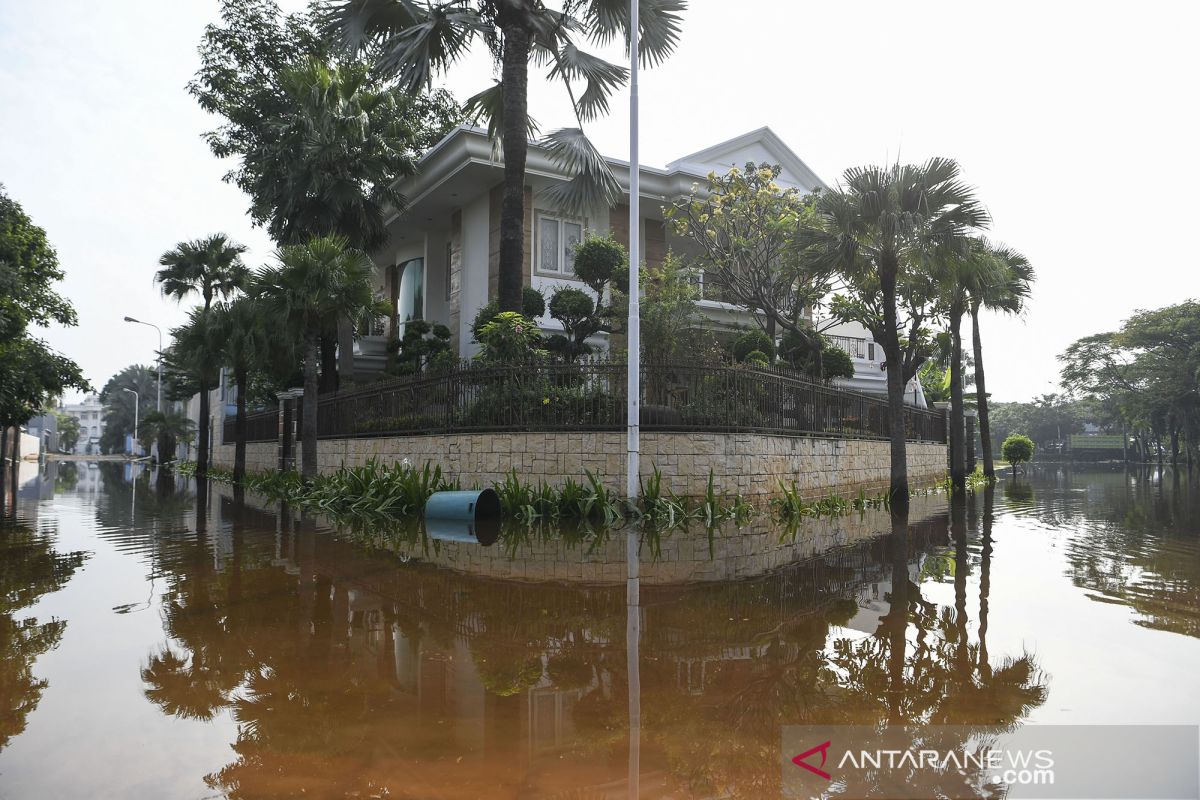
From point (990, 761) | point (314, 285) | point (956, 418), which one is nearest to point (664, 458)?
point (990, 761)

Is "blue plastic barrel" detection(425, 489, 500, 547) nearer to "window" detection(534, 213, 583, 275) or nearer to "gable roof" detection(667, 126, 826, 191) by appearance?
"window" detection(534, 213, 583, 275)

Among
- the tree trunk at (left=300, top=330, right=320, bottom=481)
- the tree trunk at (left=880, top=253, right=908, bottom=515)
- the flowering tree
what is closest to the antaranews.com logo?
the tree trunk at (left=880, top=253, right=908, bottom=515)

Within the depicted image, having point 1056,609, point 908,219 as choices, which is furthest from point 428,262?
point 1056,609

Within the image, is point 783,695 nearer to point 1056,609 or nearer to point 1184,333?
point 1056,609

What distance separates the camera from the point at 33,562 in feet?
25.6

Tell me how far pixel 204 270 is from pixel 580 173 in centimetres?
1860

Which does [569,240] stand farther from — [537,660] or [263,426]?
[537,660]

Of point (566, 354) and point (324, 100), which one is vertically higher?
point (324, 100)

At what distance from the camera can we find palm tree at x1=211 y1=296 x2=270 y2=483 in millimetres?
22078

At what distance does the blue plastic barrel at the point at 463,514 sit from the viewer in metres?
10.7

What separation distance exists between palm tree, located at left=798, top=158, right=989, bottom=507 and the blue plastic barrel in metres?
8.20

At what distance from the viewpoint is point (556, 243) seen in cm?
2184

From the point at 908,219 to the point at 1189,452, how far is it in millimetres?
47168

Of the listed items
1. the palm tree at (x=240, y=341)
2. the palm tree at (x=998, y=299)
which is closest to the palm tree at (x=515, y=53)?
the palm tree at (x=240, y=341)
